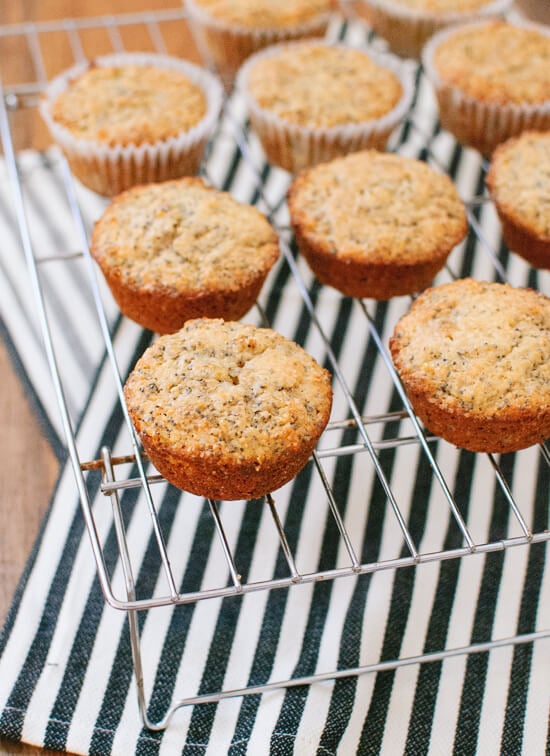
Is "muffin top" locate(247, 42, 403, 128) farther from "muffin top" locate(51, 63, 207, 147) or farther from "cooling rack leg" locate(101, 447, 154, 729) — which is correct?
"cooling rack leg" locate(101, 447, 154, 729)

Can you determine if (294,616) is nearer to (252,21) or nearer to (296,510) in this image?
(296,510)

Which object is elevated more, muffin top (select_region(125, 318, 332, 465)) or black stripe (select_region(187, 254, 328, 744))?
muffin top (select_region(125, 318, 332, 465))

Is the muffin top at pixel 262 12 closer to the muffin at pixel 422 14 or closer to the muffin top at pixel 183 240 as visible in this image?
the muffin at pixel 422 14

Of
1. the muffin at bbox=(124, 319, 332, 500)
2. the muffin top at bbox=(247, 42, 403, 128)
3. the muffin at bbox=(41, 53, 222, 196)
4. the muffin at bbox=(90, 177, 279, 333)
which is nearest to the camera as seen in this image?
the muffin at bbox=(124, 319, 332, 500)

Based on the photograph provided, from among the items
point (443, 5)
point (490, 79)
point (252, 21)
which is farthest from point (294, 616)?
point (443, 5)

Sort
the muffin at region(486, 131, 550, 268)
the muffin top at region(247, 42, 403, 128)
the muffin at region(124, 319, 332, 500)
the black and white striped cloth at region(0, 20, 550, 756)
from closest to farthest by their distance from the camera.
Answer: the muffin at region(124, 319, 332, 500) < the black and white striped cloth at region(0, 20, 550, 756) < the muffin at region(486, 131, 550, 268) < the muffin top at region(247, 42, 403, 128)

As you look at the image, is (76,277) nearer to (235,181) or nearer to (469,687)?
(235,181)

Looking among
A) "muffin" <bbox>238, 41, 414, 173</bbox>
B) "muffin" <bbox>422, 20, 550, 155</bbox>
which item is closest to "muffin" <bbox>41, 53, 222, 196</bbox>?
"muffin" <bbox>238, 41, 414, 173</bbox>
